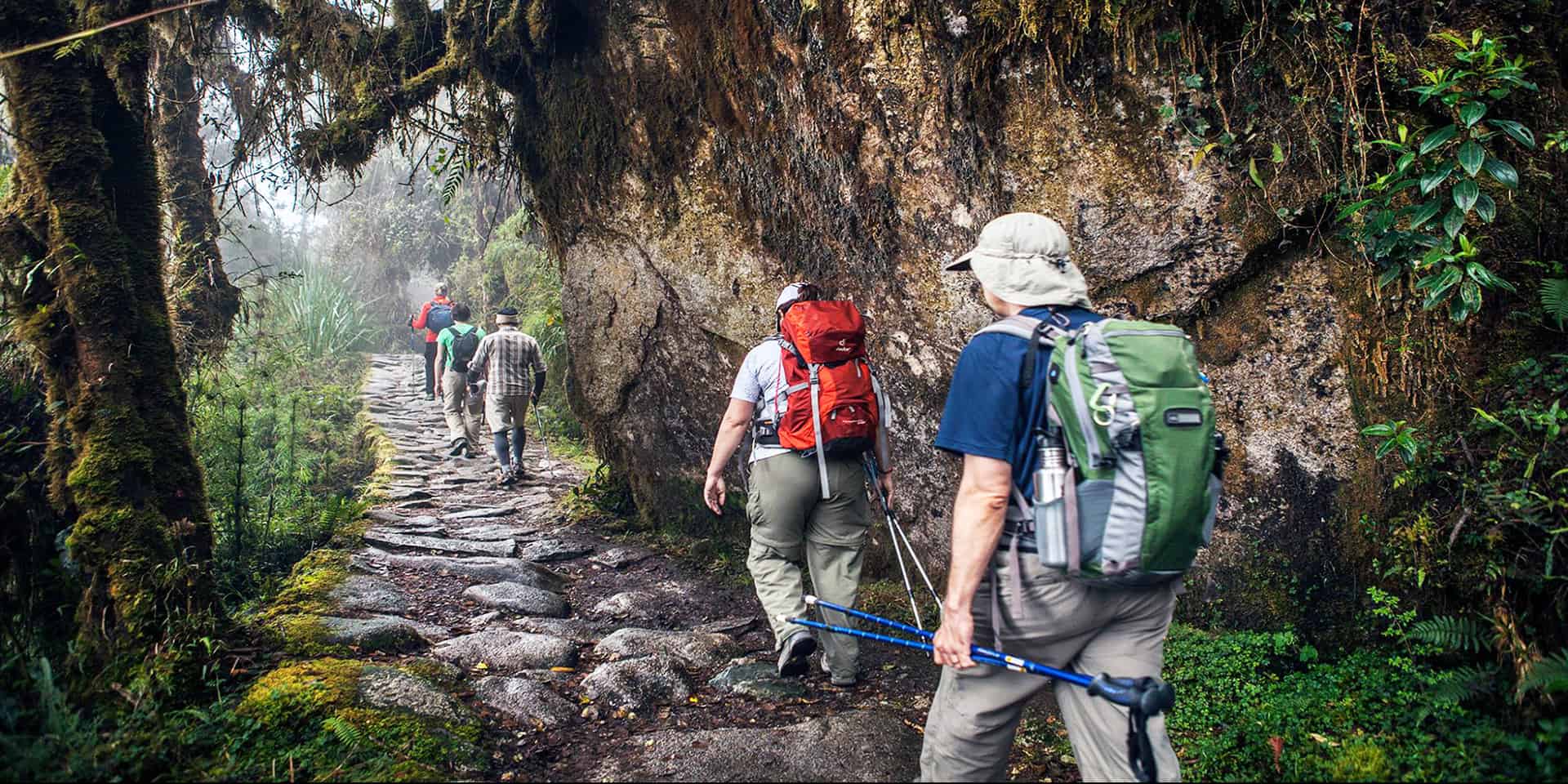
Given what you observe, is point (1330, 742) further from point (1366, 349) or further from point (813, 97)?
point (813, 97)

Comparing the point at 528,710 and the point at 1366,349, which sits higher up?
the point at 1366,349

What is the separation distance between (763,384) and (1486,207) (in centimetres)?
311

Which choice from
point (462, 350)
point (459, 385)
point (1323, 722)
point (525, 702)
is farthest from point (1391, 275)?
point (459, 385)

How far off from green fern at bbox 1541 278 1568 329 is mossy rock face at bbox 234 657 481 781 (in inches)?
178

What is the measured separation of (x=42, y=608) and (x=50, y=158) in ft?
6.60

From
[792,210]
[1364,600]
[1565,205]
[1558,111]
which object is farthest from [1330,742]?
[792,210]

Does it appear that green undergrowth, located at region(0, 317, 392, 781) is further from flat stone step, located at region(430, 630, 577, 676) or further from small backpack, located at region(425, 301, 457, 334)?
small backpack, located at region(425, 301, 457, 334)

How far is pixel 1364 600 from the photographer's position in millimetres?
4031

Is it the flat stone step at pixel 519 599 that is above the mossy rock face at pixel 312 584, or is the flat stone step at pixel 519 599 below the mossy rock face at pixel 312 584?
below

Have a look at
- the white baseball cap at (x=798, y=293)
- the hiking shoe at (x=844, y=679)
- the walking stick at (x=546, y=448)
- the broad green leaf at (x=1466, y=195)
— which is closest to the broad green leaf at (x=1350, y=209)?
the broad green leaf at (x=1466, y=195)

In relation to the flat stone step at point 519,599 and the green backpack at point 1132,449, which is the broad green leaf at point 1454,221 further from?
the flat stone step at point 519,599

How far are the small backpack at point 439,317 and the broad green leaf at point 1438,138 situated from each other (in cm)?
1318

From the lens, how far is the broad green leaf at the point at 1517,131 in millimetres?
Answer: 3513

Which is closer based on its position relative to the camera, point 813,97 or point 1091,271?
point 1091,271
